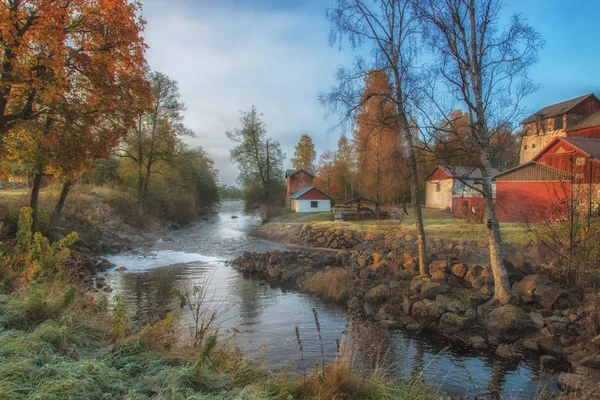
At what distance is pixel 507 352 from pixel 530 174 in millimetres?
21487

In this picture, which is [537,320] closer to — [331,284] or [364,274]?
[364,274]

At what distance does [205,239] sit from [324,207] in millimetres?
20582

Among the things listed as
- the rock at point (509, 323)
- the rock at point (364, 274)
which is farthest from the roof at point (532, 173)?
the rock at point (509, 323)

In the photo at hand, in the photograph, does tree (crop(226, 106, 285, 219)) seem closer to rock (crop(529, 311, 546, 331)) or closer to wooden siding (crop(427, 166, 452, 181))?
wooden siding (crop(427, 166, 452, 181))

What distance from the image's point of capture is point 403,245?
19766 mm

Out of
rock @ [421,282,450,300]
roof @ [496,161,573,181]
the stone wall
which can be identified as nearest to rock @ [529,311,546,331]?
rock @ [421,282,450,300]

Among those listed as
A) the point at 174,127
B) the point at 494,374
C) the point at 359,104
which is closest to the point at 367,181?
the point at 174,127

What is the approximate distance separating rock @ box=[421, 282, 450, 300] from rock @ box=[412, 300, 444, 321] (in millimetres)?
590

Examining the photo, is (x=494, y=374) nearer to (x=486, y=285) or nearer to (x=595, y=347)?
(x=595, y=347)

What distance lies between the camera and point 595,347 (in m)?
7.31

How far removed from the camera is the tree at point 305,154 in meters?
66.4

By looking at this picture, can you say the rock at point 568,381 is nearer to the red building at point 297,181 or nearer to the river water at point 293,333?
the river water at point 293,333

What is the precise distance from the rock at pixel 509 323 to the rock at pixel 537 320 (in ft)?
0.28

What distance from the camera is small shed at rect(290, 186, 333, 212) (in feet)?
152
